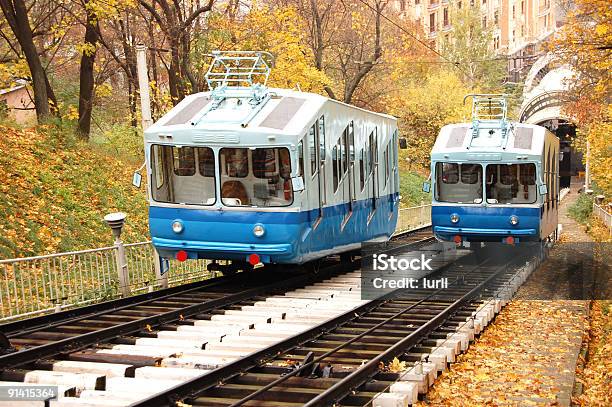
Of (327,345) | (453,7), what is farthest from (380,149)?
(453,7)

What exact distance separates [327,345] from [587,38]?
431 inches

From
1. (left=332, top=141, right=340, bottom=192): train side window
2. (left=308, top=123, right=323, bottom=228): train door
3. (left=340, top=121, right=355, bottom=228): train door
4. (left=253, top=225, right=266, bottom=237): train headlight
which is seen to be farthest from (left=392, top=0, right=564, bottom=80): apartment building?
(left=253, top=225, right=266, bottom=237): train headlight

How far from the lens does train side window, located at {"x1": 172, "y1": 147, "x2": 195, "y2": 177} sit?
1508 centimetres

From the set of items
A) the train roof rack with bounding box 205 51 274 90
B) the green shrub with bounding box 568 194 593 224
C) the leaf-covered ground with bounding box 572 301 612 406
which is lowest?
the green shrub with bounding box 568 194 593 224

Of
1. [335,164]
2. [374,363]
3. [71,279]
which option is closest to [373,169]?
[335,164]

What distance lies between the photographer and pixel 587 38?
1856 cm

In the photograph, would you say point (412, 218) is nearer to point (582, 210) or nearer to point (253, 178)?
point (582, 210)

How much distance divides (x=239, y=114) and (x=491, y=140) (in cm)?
867

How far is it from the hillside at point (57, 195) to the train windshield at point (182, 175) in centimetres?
447

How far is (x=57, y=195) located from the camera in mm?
22172

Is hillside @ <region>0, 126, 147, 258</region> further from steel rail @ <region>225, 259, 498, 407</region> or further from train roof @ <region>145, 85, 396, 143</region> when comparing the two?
steel rail @ <region>225, 259, 498, 407</region>

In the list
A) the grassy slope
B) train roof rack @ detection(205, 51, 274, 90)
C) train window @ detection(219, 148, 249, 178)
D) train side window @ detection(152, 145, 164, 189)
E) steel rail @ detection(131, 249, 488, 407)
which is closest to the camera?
steel rail @ detection(131, 249, 488, 407)

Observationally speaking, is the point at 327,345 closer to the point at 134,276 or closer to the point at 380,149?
the point at 134,276

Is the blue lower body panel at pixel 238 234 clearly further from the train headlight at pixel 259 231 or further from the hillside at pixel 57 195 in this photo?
the hillside at pixel 57 195
